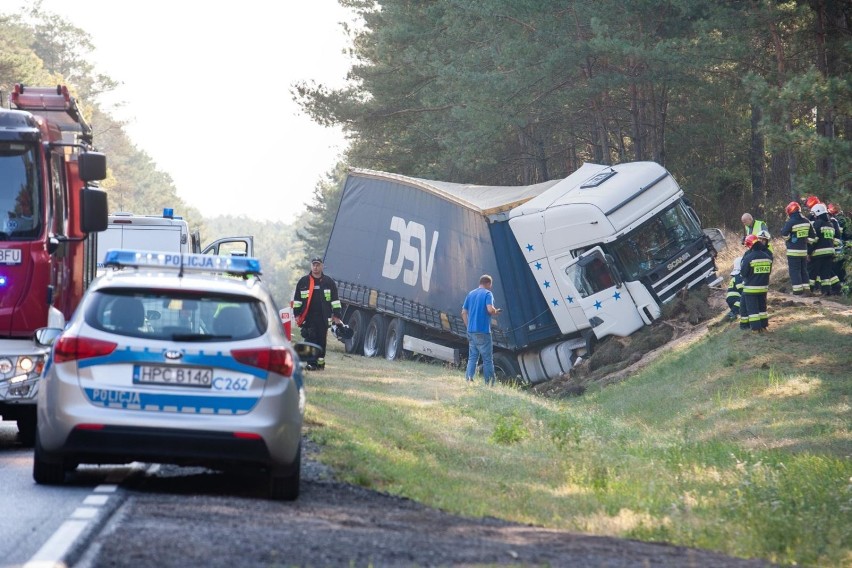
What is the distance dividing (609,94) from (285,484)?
31.2 metres

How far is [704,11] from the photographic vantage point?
104ft

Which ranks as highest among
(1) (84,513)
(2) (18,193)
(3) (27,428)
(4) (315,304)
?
(2) (18,193)

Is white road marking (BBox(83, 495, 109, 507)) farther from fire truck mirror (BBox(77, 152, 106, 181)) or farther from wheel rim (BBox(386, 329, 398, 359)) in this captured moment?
wheel rim (BBox(386, 329, 398, 359))

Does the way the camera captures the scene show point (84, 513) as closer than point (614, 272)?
Yes

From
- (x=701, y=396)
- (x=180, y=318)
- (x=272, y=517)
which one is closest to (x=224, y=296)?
(x=180, y=318)

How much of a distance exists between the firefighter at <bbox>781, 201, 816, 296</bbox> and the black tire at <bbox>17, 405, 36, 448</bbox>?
49.2 ft

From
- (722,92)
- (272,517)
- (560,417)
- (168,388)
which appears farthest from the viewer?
(722,92)

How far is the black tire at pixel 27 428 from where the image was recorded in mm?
11973

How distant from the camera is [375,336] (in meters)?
30.5

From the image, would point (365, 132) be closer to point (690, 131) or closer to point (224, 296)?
point (690, 131)

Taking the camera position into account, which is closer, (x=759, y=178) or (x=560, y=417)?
(x=560, y=417)

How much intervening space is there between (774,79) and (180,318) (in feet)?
82.6

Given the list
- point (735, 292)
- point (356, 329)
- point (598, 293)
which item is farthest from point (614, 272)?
point (356, 329)

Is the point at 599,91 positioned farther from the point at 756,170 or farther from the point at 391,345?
the point at 391,345
